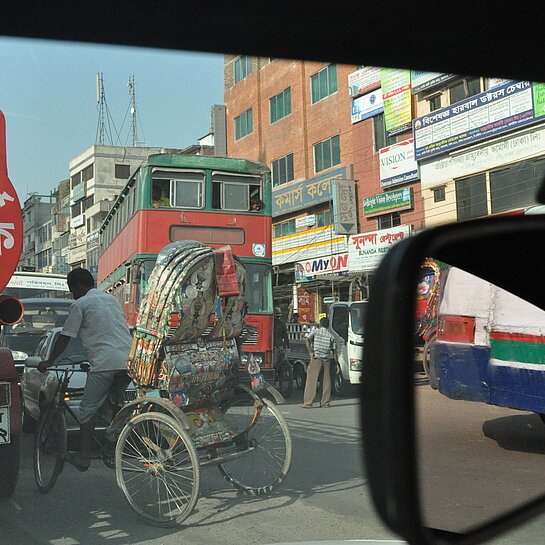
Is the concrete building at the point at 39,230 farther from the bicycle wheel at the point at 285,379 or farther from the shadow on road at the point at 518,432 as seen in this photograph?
the shadow on road at the point at 518,432

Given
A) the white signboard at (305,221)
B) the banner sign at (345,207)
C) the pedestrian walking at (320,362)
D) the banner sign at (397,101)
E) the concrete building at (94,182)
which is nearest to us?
the pedestrian walking at (320,362)

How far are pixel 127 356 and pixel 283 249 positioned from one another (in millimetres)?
24992

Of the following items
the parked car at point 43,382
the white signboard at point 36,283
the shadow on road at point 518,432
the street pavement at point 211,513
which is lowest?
the street pavement at point 211,513

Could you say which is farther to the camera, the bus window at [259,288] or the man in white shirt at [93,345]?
the bus window at [259,288]

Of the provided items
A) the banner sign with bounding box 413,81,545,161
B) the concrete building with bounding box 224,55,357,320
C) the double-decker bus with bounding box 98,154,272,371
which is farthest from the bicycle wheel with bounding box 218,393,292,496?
the concrete building with bounding box 224,55,357,320

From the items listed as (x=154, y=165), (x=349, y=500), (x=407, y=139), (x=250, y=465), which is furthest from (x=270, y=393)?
(x=407, y=139)

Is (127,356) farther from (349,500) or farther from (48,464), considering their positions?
(349,500)

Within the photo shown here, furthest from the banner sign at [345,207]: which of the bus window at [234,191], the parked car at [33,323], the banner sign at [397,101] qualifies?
the parked car at [33,323]

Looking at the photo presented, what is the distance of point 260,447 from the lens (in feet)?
18.1

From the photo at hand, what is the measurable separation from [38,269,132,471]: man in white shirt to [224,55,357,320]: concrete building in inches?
707

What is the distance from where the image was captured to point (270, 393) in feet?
18.4

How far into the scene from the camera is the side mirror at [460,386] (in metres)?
0.83

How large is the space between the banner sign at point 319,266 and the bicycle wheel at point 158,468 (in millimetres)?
20395

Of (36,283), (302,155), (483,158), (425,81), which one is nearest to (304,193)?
(302,155)
